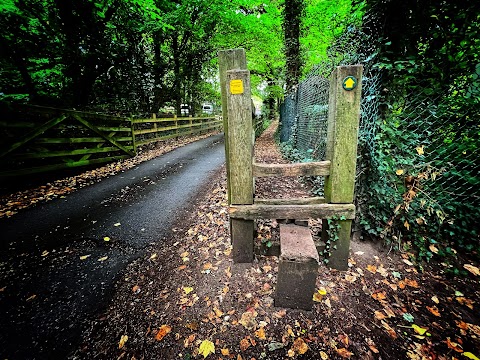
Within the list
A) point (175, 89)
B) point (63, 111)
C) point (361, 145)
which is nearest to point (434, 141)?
point (361, 145)

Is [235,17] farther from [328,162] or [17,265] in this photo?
[17,265]

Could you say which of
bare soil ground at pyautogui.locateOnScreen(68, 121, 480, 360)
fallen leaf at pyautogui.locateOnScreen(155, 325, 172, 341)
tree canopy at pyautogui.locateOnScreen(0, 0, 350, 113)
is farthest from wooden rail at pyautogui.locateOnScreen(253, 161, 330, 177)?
tree canopy at pyautogui.locateOnScreen(0, 0, 350, 113)

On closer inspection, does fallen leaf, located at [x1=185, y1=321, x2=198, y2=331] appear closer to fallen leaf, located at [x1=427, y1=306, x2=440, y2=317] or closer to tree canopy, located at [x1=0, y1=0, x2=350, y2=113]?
fallen leaf, located at [x1=427, y1=306, x2=440, y2=317]

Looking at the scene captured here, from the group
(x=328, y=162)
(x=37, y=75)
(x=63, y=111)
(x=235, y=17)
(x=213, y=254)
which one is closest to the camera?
(x=328, y=162)

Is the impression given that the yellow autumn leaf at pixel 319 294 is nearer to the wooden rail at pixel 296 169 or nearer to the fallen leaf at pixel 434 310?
the fallen leaf at pixel 434 310

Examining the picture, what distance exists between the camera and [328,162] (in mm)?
2178

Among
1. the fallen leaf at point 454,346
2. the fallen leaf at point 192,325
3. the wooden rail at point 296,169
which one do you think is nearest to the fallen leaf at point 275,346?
the fallen leaf at point 192,325

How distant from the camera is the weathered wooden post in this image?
1.97 m

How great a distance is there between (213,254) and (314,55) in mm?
12148

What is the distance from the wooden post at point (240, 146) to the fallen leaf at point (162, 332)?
1.04 metres

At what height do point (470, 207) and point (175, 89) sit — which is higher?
point (175, 89)

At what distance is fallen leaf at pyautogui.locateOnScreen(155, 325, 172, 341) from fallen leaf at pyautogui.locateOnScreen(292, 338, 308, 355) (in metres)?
1.12

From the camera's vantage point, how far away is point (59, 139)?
575cm

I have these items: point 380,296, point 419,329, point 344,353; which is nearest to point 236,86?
point 344,353
